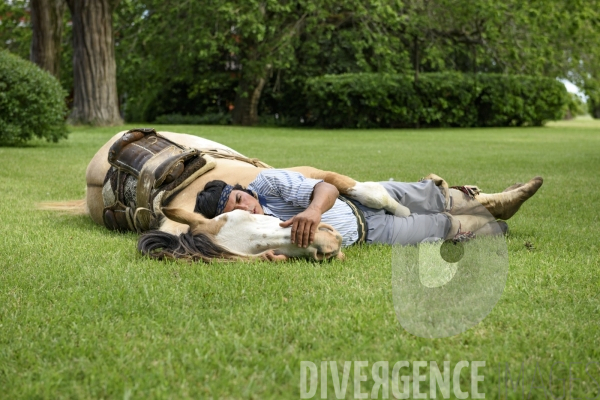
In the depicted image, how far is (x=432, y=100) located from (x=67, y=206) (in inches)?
788

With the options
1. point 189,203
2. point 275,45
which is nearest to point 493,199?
point 189,203

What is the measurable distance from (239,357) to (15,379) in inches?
32.7

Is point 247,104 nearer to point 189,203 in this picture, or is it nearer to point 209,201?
point 189,203

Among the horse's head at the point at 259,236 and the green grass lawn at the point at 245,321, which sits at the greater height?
the horse's head at the point at 259,236

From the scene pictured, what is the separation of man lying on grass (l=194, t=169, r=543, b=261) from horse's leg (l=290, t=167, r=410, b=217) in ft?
0.20

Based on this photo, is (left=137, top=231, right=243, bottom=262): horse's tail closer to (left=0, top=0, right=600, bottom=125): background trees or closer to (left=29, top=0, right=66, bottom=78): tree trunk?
(left=0, top=0, right=600, bottom=125): background trees

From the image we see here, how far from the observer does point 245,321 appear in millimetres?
3455

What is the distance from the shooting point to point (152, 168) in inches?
219

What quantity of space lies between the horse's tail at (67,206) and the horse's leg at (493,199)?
A: 3.22 metres

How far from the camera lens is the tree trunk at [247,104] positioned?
26953mm

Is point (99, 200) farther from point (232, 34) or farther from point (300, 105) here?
point (300, 105)

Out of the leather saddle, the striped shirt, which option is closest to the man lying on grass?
the striped shirt

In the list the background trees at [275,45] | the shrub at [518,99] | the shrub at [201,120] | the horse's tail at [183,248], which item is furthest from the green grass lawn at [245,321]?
the shrub at [201,120]

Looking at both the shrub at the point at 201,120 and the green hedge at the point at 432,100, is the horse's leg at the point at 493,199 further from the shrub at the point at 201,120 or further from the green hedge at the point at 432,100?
the shrub at the point at 201,120
